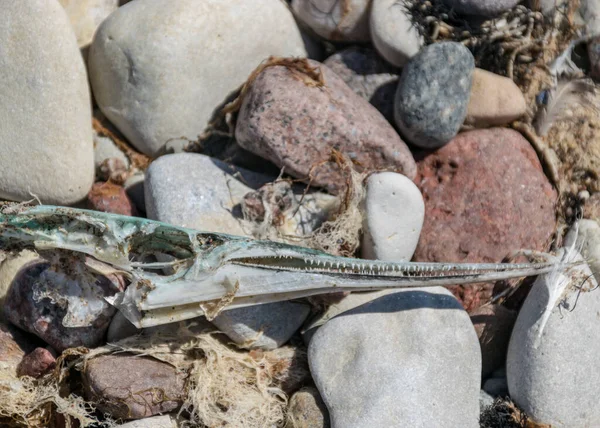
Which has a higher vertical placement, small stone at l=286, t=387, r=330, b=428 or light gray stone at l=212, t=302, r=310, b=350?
light gray stone at l=212, t=302, r=310, b=350

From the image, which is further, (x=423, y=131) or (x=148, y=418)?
(x=423, y=131)

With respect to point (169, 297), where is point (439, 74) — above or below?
above

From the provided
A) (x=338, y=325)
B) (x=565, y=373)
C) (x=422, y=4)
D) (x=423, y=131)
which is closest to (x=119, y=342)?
(x=338, y=325)

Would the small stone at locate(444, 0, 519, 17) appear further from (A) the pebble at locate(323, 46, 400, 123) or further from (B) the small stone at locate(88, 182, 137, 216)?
(B) the small stone at locate(88, 182, 137, 216)

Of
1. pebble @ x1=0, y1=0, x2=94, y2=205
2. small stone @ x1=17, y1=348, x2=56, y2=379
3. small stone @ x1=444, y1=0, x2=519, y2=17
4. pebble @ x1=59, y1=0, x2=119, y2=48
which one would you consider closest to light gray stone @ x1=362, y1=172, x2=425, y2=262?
small stone @ x1=444, y1=0, x2=519, y2=17

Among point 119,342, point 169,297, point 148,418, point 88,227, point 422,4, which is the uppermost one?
point 422,4

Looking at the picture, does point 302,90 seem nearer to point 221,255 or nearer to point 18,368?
point 221,255
